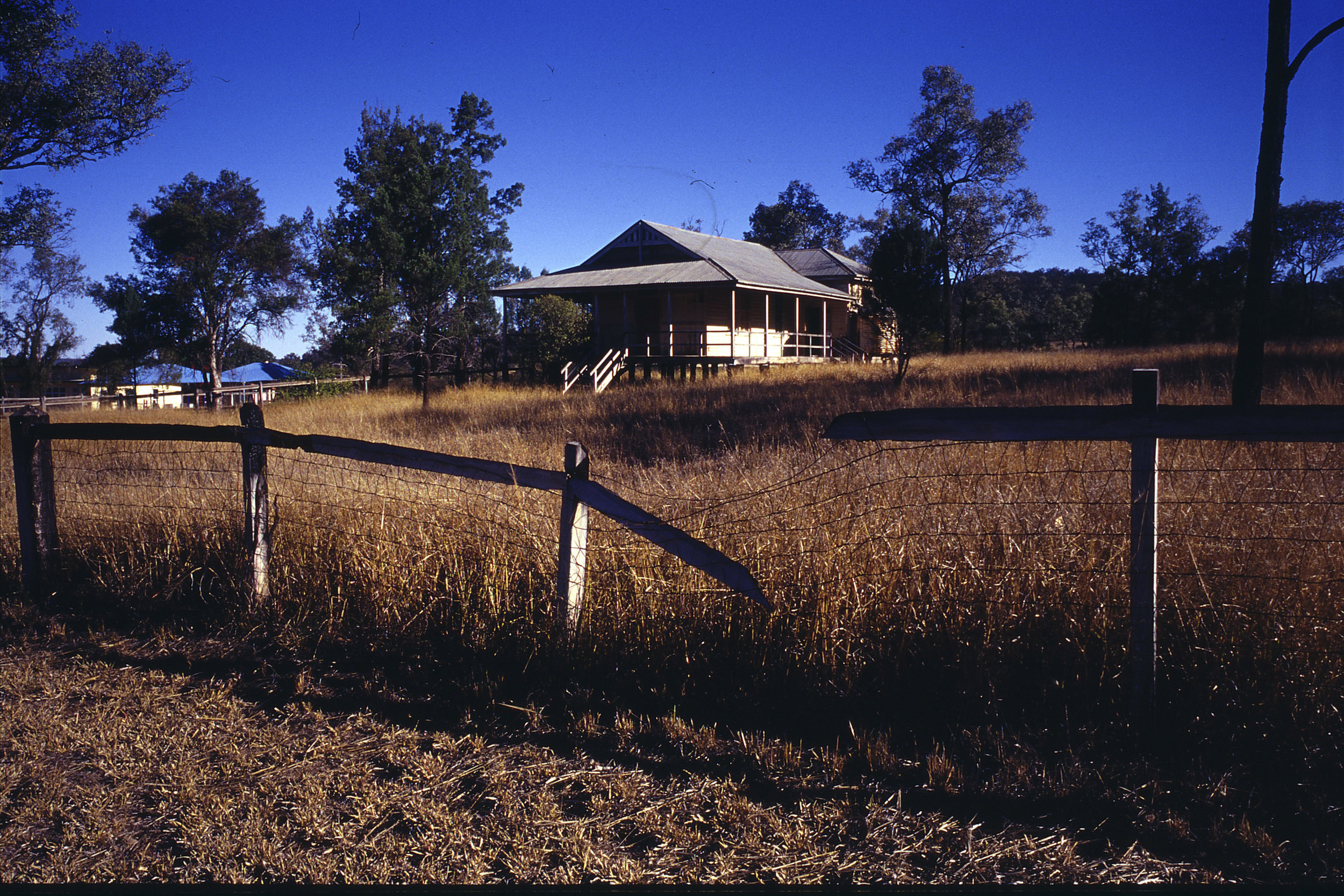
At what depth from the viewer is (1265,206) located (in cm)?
1123

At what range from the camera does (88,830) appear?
9.61 feet

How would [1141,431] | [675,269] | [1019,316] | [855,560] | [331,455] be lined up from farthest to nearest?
1. [1019,316]
2. [675,269]
3. [331,455]
4. [855,560]
5. [1141,431]

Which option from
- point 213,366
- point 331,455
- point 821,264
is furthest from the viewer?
point 213,366

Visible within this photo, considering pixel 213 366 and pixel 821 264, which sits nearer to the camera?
pixel 821 264

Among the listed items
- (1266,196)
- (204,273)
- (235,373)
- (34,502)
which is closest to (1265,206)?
(1266,196)

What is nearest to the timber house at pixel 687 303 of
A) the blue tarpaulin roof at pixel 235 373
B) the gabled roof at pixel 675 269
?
the gabled roof at pixel 675 269

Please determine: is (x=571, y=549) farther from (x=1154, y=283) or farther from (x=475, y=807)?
(x=1154, y=283)

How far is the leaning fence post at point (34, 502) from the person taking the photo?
5988 mm

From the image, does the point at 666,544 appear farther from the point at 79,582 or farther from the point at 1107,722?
the point at 79,582

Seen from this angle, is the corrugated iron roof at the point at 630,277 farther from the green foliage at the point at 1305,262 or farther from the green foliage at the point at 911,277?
the green foliage at the point at 1305,262

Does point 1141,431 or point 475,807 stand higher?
point 1141,431

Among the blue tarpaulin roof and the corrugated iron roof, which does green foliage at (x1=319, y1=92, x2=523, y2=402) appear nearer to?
the corrugated iron roof

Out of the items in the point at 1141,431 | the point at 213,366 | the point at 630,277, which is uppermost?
the point at 630,277

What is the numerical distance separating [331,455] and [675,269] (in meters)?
24.6
